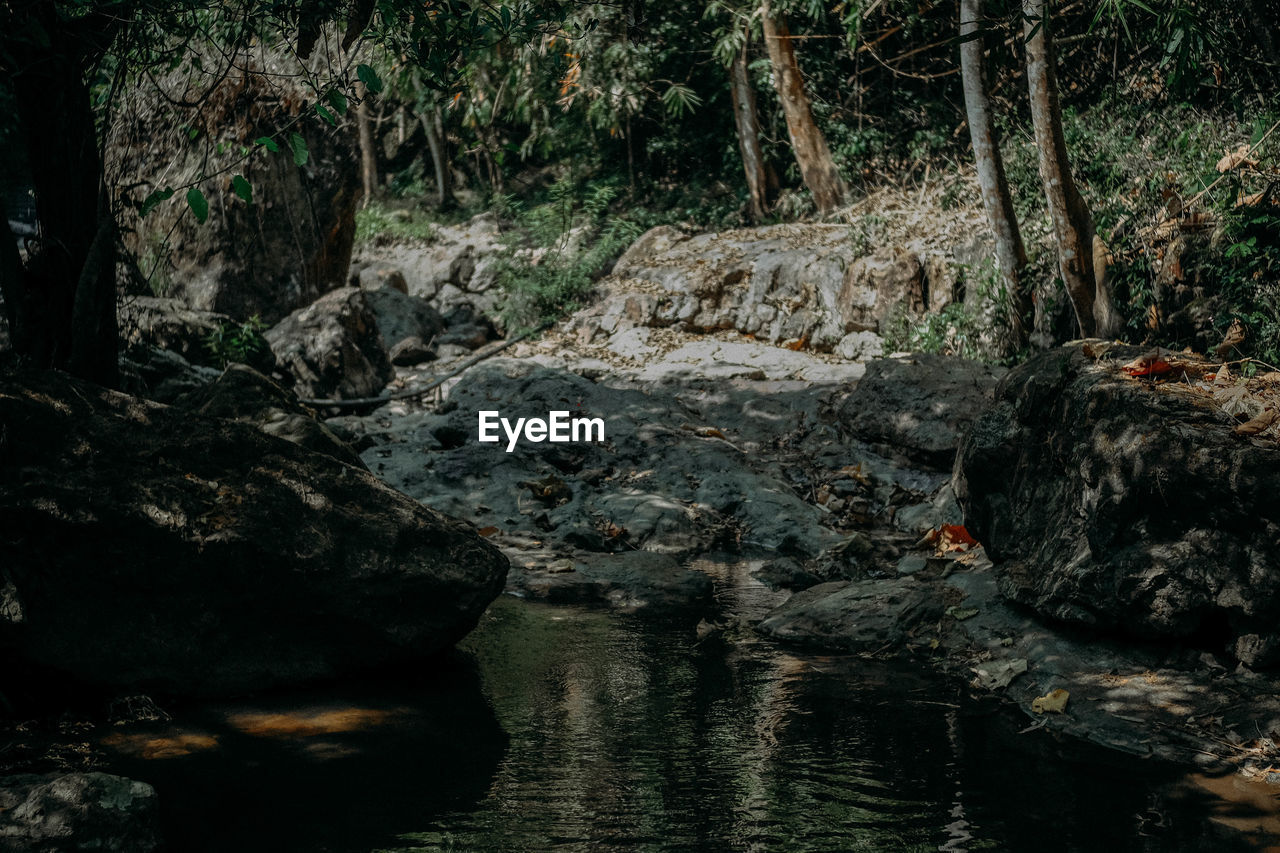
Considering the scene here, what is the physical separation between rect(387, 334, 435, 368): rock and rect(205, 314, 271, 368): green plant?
279cm

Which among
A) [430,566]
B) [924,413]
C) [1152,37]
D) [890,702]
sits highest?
[1152,37]

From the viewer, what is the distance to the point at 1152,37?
648 centimetres

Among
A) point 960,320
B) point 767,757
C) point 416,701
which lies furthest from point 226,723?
point 960,320

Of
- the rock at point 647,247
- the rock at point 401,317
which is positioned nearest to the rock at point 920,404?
the rock at point 647,247

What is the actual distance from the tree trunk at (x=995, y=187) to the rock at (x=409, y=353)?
286 inches

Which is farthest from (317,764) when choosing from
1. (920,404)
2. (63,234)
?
(920,404)

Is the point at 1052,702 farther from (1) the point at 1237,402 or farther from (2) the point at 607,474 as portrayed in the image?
(2) the point at 607,474

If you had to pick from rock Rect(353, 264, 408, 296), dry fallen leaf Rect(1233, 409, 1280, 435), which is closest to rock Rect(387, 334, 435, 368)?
rock Rect(353, 264, 408, 296)

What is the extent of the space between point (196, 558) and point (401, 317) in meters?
10.1

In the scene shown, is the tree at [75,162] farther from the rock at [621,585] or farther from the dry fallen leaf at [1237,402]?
the dry fallen leaf at [1237,402]

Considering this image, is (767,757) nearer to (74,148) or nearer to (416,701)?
(416,701)

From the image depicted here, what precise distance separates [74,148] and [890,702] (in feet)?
16.4

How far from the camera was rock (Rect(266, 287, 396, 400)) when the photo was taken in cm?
1123

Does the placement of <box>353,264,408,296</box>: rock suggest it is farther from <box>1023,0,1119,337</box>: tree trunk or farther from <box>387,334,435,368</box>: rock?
<box>1023,0,1119,337</box>: tree trunk
